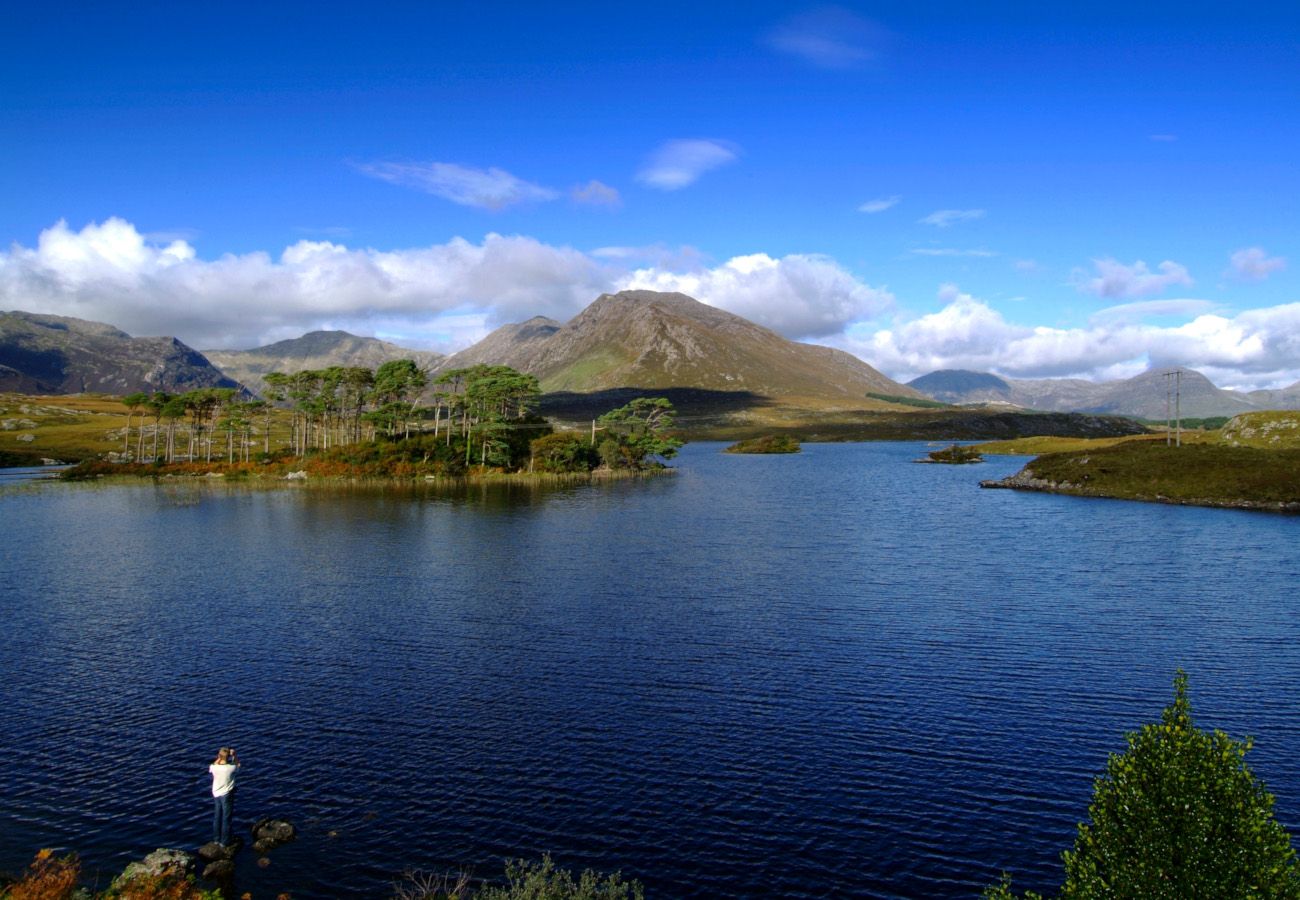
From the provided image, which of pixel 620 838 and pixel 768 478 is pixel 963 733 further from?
pixel 768 478

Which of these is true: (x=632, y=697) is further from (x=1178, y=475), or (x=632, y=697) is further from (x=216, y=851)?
(x=1178, y=475)

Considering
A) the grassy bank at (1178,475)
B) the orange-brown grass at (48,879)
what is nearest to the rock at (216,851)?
the orange-brown grass at (48,879)

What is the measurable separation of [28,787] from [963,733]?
36.2 m

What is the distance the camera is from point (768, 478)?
171 m

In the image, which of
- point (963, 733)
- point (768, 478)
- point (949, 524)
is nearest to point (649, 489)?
point (768, 478)

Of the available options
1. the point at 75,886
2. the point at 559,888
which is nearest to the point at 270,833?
the point at 75,886

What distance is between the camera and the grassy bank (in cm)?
11519

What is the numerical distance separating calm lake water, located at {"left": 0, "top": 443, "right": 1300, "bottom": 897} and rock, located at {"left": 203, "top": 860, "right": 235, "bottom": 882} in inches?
19.1

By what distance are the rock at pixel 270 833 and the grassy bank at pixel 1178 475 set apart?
421 feet

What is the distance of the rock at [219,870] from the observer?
78.6 feet

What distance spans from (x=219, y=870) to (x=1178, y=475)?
5599 inches

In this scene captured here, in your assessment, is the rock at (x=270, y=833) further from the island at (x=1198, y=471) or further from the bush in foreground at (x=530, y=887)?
the island at (x=1198, y=471)

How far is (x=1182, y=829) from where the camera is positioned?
1505cm

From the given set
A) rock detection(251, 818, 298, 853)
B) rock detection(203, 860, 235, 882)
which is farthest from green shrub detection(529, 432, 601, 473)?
rock detection(203, 860, 235, 882)
